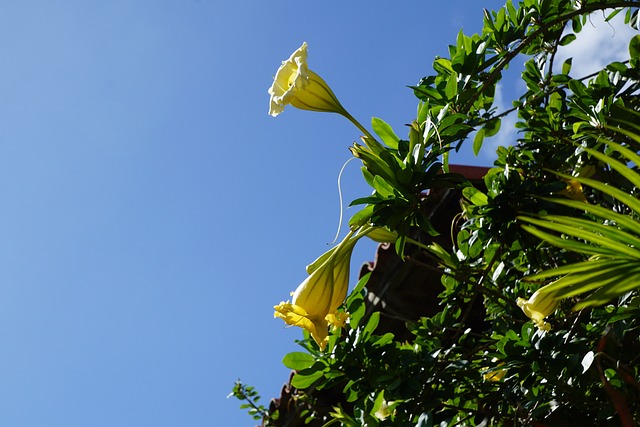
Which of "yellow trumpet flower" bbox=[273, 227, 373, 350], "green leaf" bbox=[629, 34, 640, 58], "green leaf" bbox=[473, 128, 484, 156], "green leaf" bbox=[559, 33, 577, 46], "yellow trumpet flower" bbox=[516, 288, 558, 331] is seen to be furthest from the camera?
"green leaf" bbox=[559, 33, 577, 46]

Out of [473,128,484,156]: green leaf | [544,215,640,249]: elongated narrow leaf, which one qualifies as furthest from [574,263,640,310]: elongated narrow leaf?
[473,128,484,156]: green leaf

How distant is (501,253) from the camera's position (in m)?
2.06

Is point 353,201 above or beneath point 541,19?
beneath

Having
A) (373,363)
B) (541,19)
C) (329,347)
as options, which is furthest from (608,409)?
(541,19)

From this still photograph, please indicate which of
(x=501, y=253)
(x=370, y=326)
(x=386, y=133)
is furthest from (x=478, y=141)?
(x=386, y=133)

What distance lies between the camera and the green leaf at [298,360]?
1.97 m

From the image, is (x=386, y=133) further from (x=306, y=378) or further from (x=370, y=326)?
(x=306, y=378)

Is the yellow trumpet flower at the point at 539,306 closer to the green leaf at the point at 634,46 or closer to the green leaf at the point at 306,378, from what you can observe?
the green leaf at the point at 306,378

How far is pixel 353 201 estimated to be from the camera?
1.43 meters

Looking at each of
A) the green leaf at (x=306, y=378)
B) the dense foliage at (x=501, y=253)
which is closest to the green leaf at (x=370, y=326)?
the dense foliage at (x=501, y=253)

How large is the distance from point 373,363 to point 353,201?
0.69m

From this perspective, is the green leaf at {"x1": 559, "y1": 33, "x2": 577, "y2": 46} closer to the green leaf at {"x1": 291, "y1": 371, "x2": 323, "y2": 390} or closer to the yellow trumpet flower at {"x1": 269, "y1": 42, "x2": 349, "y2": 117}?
the yellow trumpet flower at {"x1": 269, "y1": 42, "x2": 349, "y2": 117}

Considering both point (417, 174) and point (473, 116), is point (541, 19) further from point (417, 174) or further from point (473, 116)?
point (417, 174)

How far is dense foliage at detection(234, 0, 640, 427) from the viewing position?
147cm
